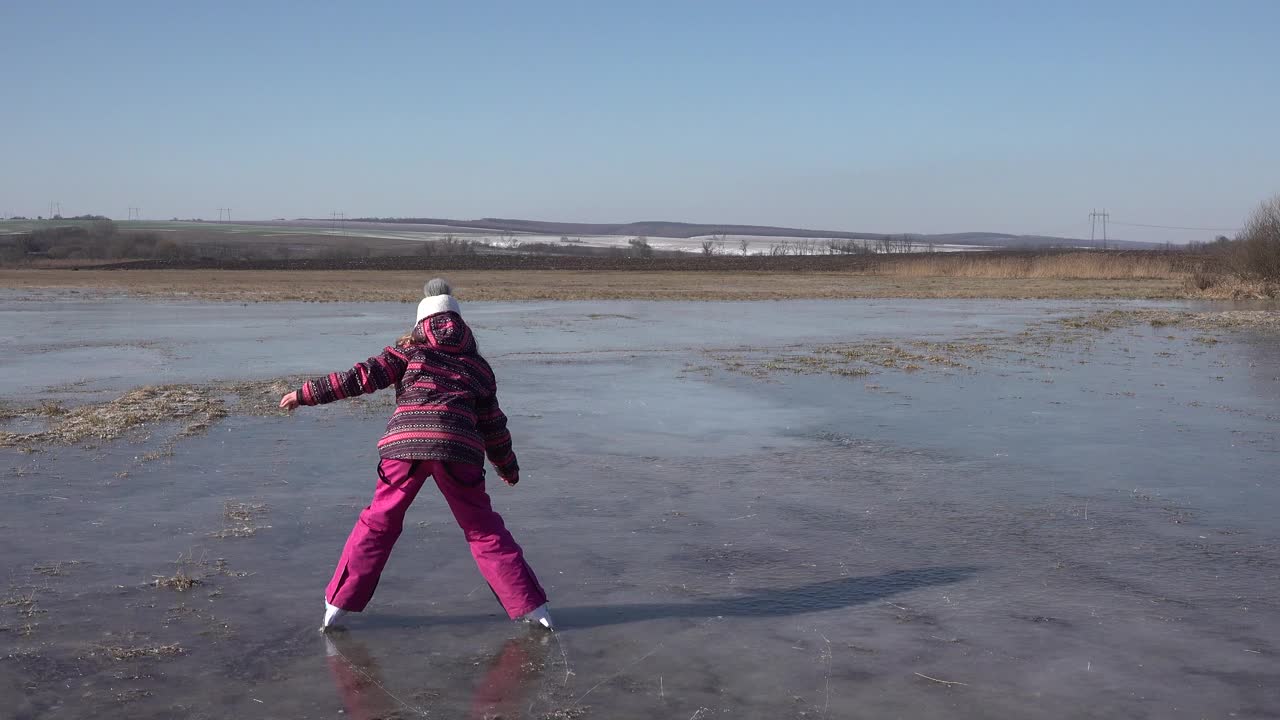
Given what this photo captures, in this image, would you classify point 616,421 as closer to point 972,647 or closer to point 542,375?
point 542,375

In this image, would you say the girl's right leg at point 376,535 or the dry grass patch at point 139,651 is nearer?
the dry grass patch at point 139,651

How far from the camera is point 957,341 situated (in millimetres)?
21344

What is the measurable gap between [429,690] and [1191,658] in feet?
10.7

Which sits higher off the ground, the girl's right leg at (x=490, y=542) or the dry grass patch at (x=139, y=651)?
the girl's right leg at (x=490, y=542)

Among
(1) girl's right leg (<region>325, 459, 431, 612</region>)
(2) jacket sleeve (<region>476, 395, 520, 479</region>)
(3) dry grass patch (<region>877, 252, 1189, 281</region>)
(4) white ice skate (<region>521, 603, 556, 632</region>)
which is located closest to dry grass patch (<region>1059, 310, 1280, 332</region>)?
(2) jacket sleeve (<region>476, 395, 520, 479</region>)

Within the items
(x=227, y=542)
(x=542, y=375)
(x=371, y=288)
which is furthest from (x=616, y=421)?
(x=371, y=288)

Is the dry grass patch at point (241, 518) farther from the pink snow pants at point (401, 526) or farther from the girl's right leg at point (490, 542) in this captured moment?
the girl's right leg at point (490, 542)

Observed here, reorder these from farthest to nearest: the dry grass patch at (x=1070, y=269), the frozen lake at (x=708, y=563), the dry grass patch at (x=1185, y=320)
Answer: the dry grass patch at (x=1070, y=269) < the dry grass patch at (x=1185, y=320) < the frozen lake at (x=708, y=563)

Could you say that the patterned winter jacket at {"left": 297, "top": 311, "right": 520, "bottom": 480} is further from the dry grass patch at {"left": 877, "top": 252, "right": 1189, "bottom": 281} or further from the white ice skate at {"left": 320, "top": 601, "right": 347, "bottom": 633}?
the dry grass patch at {"left": 877, "top": 252, "right": 1189, "bottom": 281}

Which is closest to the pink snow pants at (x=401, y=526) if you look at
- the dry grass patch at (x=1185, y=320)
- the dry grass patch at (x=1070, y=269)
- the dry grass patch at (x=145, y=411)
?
the dry grass patch at (x=145, y=411)

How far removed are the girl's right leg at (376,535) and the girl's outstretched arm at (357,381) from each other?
358 mm

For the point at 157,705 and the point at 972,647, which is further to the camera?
the point at 972,647

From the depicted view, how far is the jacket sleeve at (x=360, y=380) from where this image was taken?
17.5ft

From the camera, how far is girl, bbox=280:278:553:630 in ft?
17.3
